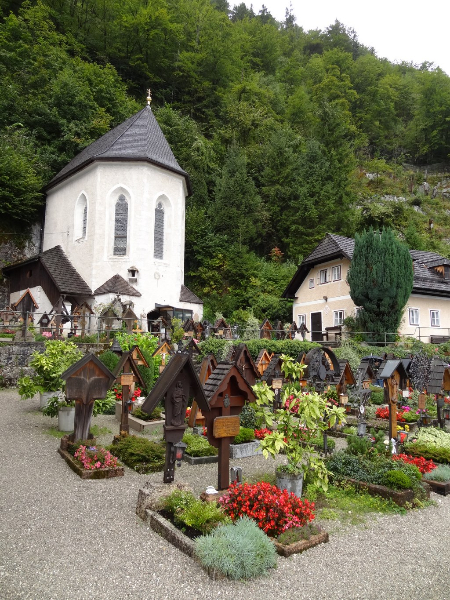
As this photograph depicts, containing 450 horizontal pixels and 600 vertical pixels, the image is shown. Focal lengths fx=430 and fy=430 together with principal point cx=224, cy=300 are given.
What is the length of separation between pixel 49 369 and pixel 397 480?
7.96 m

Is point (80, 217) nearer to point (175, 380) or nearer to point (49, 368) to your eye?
point (49, 368)

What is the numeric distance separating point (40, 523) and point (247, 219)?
1135 inches

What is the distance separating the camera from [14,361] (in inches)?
601

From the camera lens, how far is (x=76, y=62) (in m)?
34.0

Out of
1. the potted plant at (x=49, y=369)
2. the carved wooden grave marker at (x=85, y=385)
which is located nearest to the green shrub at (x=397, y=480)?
the carved wooden grave marker at (x=85, y=385)

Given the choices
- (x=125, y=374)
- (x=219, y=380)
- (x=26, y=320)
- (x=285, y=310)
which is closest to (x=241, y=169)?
(x=285, y=310)


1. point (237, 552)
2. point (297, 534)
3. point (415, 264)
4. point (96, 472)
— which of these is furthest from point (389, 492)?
point (415, 264)

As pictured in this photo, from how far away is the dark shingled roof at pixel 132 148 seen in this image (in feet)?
82.1

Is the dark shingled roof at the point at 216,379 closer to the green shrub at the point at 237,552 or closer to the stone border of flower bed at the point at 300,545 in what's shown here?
the green shrub at the point at 237,552

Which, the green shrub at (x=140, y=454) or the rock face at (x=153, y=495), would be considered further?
the green shrub at (x=140, y=454)

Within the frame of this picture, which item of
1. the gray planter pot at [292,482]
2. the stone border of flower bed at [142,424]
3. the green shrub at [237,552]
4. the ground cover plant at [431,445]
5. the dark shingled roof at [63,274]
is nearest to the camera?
the green shrub at [237,552]

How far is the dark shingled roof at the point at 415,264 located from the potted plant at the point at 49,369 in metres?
17.6

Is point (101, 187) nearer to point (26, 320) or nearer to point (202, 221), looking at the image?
point (202, 221)

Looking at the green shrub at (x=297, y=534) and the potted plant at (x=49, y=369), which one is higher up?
the potted plant at (x=49, y=369)
